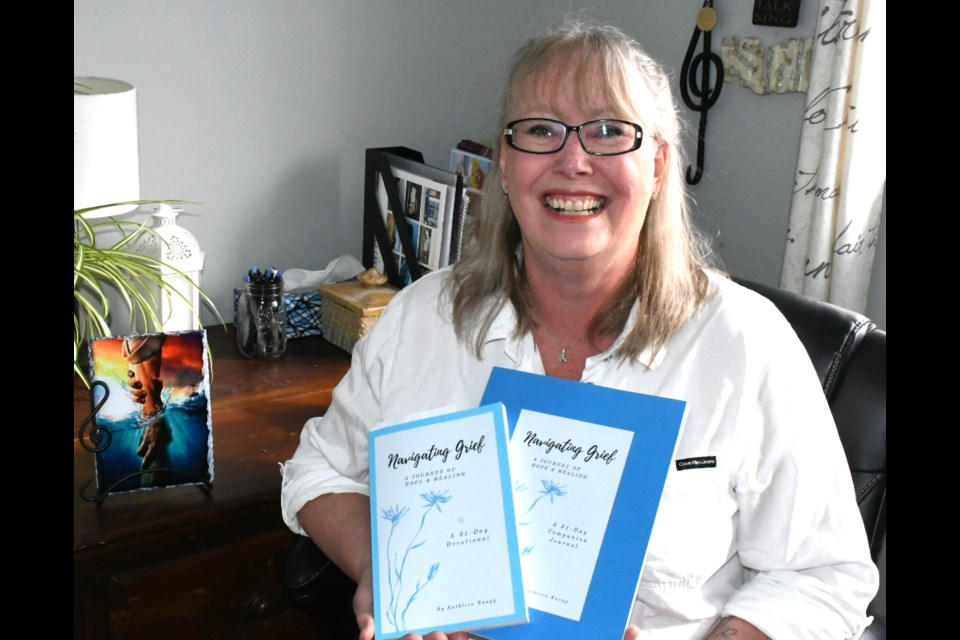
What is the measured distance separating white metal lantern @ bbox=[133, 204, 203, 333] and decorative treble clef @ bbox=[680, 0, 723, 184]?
1.11 metres

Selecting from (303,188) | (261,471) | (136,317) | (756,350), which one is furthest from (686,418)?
(303,188)

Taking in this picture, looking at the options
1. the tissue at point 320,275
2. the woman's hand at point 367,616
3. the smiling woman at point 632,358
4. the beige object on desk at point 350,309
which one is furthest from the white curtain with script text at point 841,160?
the woman's hand at point 367,616

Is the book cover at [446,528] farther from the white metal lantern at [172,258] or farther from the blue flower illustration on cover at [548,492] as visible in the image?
the white metal lantern at [172,258]

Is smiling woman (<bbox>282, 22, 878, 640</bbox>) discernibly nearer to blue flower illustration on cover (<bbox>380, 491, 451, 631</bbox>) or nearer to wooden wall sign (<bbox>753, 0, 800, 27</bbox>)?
blue flower illustration on cover (<bbox>380, 491, 451, 631</bbox>)

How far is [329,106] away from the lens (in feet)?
6.91

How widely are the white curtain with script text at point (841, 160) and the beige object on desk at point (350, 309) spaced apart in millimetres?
806

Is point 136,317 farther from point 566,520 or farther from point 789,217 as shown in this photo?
point 789,217

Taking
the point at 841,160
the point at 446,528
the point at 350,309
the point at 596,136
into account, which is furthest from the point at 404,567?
the point at 841,160

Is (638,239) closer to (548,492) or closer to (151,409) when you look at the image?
(548,492)

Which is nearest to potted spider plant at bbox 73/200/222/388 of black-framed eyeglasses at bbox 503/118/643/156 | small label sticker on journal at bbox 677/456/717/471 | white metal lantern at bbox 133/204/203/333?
white metal lantern at bbox 133/204/203/333

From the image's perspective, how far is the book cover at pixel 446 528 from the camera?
1117 millimetres

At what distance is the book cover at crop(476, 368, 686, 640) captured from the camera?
3.61ft

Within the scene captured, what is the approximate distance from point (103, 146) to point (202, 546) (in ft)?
2.14
